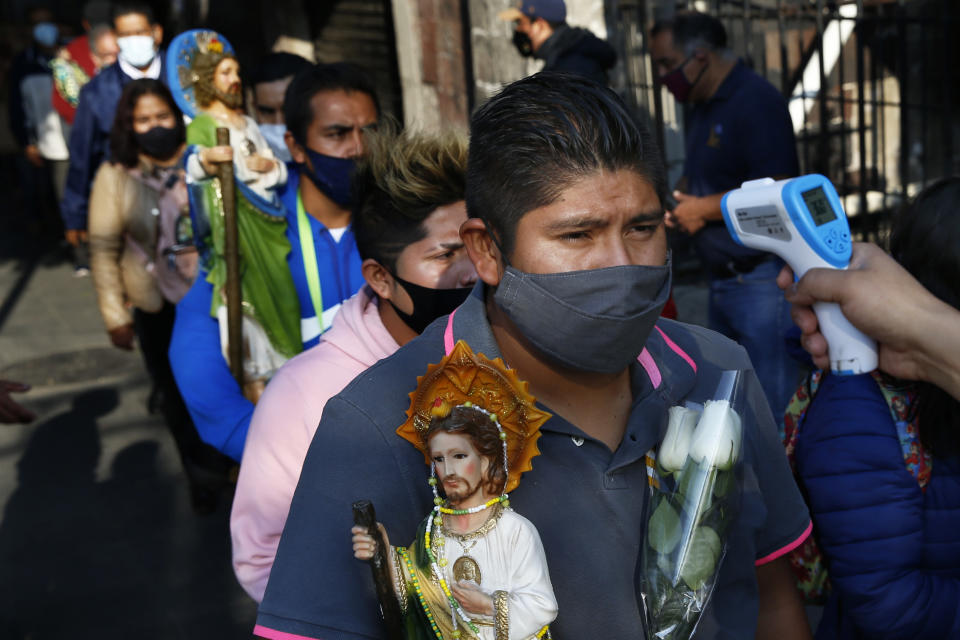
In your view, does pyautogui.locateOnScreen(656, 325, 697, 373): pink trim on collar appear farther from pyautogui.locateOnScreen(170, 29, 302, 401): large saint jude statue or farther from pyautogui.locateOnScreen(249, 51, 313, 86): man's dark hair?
pyautogui.locateOnScreen(249, 51, 313, 86): man's dark hair

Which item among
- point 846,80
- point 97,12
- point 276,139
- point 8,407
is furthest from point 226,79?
point 97,12

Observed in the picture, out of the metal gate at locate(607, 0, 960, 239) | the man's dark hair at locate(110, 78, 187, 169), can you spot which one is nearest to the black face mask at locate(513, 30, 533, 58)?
the metal gate at locate(607, 0, 960, 239)

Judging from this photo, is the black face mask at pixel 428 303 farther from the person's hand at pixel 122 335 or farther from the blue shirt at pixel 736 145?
the person's hand at pixel 122 335

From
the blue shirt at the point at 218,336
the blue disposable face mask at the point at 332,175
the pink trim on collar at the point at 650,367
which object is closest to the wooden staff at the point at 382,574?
the pink trim on collar at the point at 650,367

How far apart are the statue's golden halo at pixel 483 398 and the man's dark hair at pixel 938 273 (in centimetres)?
102

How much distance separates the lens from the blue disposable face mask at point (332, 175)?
11.7 ft

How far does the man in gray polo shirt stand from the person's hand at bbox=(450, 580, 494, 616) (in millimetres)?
164

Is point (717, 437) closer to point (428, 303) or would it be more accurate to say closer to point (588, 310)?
point (588, 310)

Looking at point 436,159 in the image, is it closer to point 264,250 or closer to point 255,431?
point 255,431

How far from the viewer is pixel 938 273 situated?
2.14 meters

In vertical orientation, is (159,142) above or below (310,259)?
above

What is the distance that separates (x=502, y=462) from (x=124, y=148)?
444cm

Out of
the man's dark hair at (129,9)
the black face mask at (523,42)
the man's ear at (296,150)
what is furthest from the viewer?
the man's dark hair at (129,9)

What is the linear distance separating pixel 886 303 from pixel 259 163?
94.9 inches
